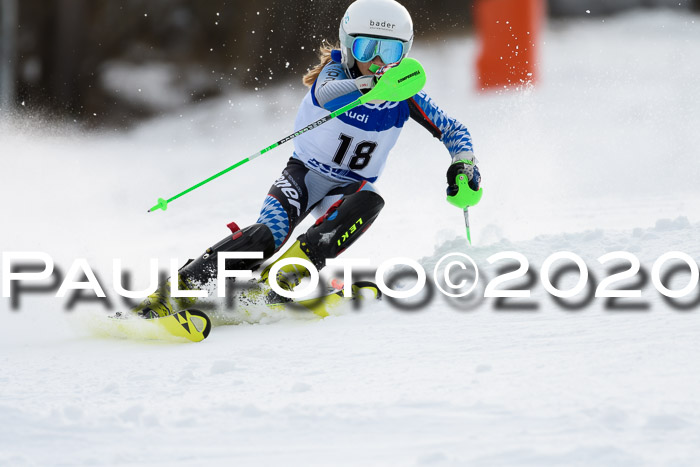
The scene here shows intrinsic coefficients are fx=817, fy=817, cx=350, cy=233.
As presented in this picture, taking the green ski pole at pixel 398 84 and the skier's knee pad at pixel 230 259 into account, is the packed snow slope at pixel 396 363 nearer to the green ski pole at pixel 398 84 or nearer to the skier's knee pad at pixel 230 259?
the skier's knee pad at pixel 230 259

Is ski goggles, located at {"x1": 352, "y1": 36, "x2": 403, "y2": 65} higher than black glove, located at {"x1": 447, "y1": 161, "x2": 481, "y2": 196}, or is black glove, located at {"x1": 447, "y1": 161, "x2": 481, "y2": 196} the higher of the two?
ski goggles, located at {"x1": 352, "y1": 36, "x2": 403, "y2": 65}

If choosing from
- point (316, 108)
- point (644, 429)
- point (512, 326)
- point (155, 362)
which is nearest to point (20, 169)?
point (316, 108)

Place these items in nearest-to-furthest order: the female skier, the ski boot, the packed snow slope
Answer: the packed snow slope, the ski boot, the female skier

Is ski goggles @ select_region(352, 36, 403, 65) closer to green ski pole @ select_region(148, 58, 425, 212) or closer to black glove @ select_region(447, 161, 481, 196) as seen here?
green ski pole @ select_region(148, 58, 425, 212)

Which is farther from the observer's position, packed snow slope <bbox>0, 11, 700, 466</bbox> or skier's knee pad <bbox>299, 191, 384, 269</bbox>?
skier's knee pad <bbox>299, 191, 384, 269</bbox>

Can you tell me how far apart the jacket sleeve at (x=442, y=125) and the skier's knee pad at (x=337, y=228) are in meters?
0.44

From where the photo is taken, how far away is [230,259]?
2691 millimetres

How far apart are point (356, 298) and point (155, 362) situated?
2.60ft

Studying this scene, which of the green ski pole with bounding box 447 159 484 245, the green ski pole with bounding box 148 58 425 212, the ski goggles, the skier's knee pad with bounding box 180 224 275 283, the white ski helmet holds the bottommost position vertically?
the skier's knee pad with bounding box 180 224 275 283

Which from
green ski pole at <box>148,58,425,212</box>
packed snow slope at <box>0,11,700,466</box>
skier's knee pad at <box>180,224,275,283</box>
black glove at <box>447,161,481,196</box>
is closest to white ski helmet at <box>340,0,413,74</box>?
green ski pole at <box>148,58,425,212</box>

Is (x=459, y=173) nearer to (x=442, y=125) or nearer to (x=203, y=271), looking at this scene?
(x=442, y=125)

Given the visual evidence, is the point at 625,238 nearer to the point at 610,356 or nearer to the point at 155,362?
the point at 610,356

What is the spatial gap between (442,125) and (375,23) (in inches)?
19.0

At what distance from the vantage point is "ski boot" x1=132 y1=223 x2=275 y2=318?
2.63 meters
